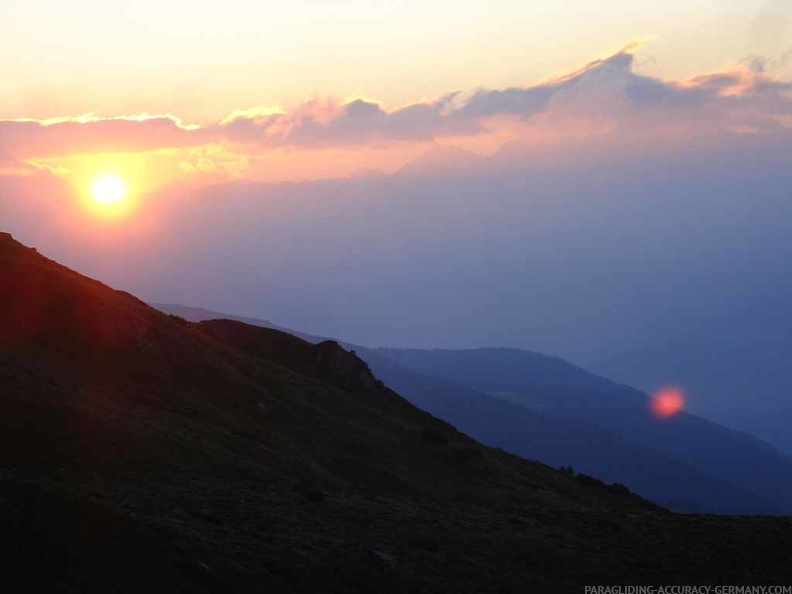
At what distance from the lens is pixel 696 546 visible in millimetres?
31719

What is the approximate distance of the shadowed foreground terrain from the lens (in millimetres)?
20797

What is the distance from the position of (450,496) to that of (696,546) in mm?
16554

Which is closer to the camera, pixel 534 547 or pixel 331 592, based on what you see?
pixel 331 592

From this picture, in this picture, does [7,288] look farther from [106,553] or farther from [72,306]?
[106,553]

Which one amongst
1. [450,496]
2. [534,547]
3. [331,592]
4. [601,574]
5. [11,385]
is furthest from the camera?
[450,496]

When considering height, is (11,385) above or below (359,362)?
below

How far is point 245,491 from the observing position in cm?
3155

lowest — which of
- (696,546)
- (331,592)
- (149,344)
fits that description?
(331,592)

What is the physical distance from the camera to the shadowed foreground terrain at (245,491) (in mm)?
20797

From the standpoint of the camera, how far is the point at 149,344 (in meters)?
49.9

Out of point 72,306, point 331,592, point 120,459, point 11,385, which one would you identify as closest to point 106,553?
point 331,592

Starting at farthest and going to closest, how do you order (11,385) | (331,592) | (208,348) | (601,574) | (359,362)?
(359,362), (208,348), (11,385), (601,574), (331,592)

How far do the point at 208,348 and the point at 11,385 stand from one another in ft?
63.5

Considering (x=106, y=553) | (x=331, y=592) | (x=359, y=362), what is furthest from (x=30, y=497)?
(x=359, y=362)
